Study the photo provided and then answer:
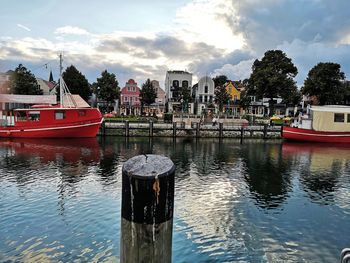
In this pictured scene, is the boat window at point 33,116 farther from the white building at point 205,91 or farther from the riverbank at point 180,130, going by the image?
the white building at point 205,91

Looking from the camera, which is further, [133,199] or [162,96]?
[162,96]

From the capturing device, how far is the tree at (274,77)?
61312mm

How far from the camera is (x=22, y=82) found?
62.2 metres

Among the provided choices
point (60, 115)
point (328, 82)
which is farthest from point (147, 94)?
point (328, 82)

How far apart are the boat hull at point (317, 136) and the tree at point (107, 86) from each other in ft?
131

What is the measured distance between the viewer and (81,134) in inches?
1407

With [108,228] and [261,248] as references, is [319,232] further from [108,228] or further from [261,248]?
[108,228]

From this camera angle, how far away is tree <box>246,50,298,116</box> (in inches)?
2414

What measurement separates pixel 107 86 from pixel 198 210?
5483 centimetres

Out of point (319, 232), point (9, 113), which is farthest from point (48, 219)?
point (9, 113)

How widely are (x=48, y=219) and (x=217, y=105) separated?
6423 centimetres

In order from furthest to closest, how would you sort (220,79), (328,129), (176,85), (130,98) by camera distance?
(220,79) < (130,98) < (176,85) < (328,129)

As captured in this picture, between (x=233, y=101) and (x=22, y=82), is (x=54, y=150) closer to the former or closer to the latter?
(x=22, y=82)

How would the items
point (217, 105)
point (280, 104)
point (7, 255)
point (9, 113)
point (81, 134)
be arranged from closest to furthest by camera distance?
point (7, 255) → point (81, 134) → point (9, 113) → point (217, 105) → point (280, 104)
